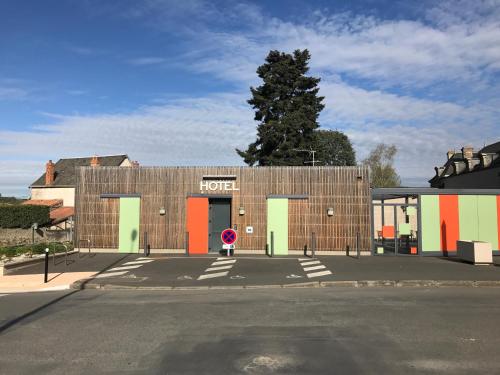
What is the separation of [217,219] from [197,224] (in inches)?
40.5

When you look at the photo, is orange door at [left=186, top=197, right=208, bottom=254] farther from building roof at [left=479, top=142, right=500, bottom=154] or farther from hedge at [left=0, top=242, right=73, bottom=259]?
building roof at [left=479, top=142, right=500, bottom=154]

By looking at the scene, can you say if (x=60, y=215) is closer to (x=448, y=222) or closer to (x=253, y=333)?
(x=448, y=222)

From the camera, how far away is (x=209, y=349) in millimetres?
6020

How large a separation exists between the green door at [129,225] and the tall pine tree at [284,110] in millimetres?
27302

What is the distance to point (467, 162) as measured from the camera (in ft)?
145

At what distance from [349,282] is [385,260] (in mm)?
5907

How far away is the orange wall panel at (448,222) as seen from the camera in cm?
1903

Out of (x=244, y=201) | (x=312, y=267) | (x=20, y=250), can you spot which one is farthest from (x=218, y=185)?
(x=20, y=250)

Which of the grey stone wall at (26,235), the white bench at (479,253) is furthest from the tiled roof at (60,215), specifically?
the white bench at (479,253)

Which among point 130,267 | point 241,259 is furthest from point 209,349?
point 241,259

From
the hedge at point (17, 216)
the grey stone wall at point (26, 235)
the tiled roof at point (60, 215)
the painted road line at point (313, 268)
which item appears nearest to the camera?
the painted road line at point (313, 268)

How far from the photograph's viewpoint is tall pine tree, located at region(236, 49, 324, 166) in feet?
150

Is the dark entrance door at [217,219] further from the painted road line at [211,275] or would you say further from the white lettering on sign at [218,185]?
the painted road line at [211,275]

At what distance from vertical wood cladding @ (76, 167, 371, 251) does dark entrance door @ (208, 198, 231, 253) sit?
531 mm
